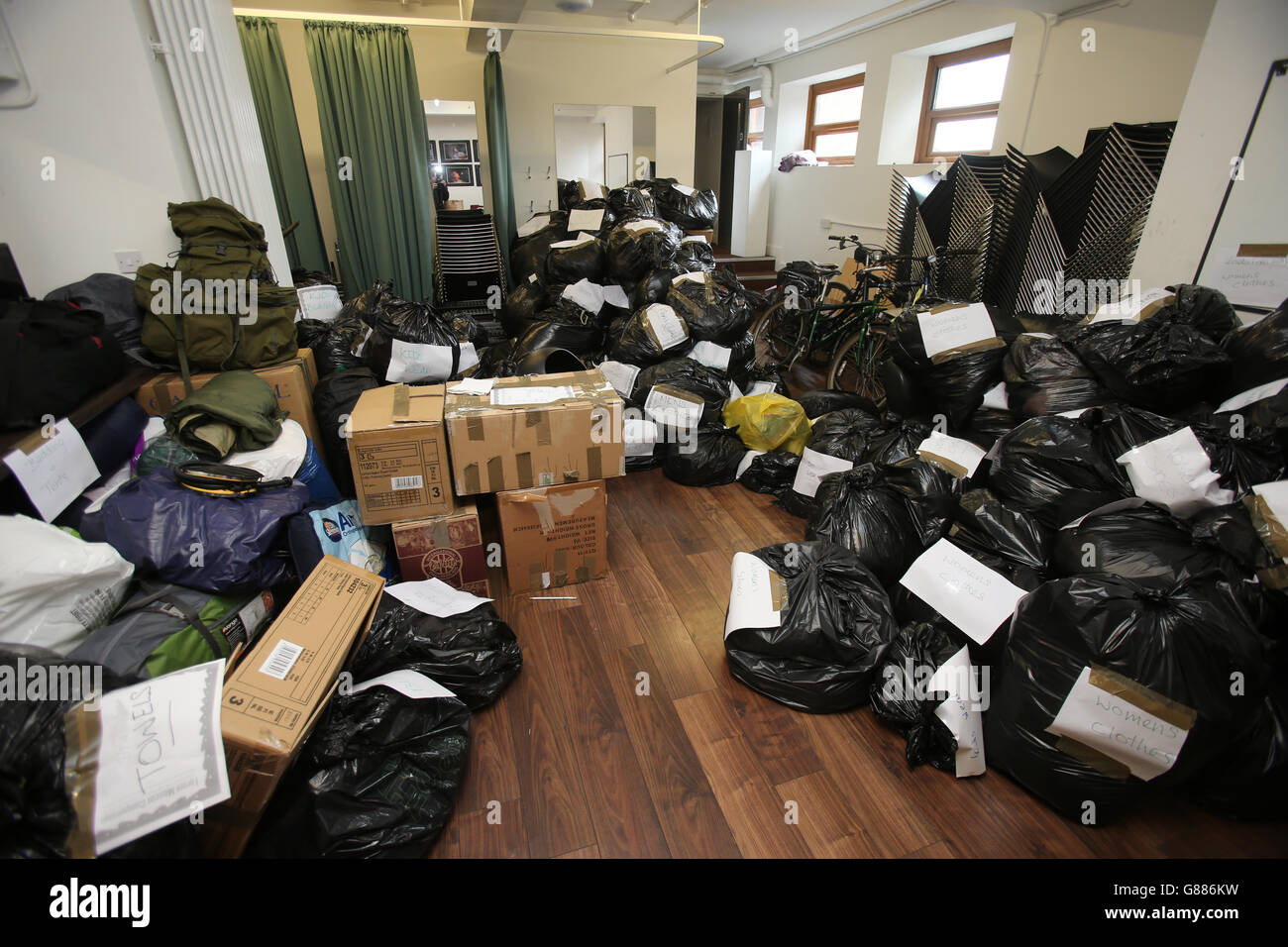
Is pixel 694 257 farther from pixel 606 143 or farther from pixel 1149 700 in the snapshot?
pixel 1149 700

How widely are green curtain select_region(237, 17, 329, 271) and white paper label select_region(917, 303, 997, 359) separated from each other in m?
3.75

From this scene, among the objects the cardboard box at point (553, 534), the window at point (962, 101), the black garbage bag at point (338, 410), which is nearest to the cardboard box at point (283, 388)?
the black garbage bag at point (338, 410)

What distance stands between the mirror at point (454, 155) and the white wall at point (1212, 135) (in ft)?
13.2

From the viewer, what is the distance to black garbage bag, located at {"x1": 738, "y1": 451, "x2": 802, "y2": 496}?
2.62 meters

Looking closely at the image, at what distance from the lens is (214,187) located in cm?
221

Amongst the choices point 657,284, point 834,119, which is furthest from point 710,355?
point 834,119

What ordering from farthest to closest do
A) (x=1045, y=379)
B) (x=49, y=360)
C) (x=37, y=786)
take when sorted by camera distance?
1. (x=1045, y=379)
2. (x=49, y=360)
3. (x=37, y=786)

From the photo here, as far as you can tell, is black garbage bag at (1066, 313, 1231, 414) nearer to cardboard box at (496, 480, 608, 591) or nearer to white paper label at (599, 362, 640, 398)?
cardboard box at (496, 480, 608, 591)

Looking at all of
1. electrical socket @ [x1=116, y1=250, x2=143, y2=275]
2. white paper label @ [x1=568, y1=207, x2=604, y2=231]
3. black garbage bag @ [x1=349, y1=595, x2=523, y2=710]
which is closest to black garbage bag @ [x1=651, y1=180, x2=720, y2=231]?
white paper label @ [x1=568, y1=207, x2=604, y2=231]

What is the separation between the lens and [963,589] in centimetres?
150

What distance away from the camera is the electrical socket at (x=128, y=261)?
1.98m

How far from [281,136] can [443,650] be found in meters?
4.01
